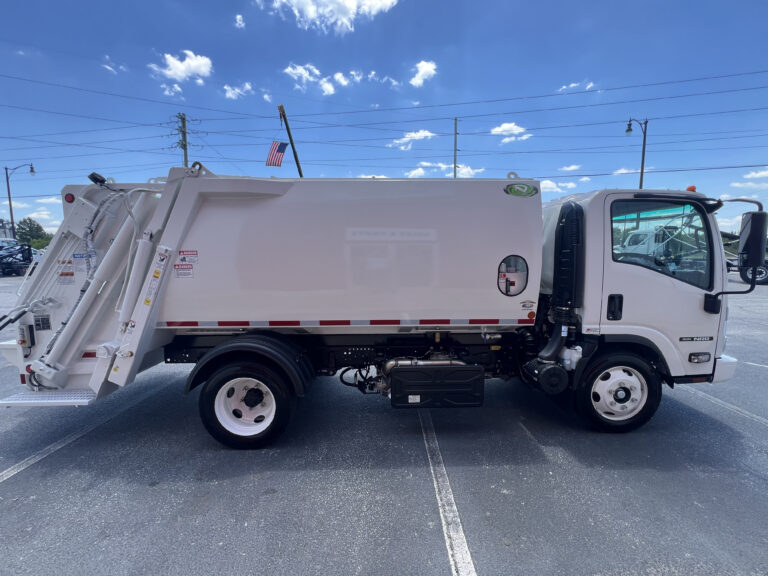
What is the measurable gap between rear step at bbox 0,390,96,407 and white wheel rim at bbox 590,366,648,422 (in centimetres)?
501

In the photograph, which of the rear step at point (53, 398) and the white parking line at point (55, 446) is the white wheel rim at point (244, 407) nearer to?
the rear step at point (53, 398)

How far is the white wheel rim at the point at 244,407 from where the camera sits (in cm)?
356

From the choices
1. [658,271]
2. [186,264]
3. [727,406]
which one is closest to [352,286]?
[186,264]

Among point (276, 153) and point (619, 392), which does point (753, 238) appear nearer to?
point (619, 392)

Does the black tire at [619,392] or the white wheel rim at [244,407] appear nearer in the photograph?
the white wheel rim at [244,407]

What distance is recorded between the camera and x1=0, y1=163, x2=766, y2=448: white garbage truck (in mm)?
3473

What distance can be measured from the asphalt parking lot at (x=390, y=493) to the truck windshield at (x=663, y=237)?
175 centimetres

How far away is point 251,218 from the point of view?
347 centimetres

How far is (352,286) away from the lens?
3559 millimetres

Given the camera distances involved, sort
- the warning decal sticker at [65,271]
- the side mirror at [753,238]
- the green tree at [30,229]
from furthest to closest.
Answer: the green tree at [30,229] < the warning decal sticker at [65,271] < the side mirror at [753,238]

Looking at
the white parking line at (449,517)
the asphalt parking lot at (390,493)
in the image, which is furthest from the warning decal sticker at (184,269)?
the white parking line at (449,517)

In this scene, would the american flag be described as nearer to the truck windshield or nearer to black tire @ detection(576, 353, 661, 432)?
the truck windshield

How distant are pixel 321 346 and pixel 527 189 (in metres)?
2.68

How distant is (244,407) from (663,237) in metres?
4.54
